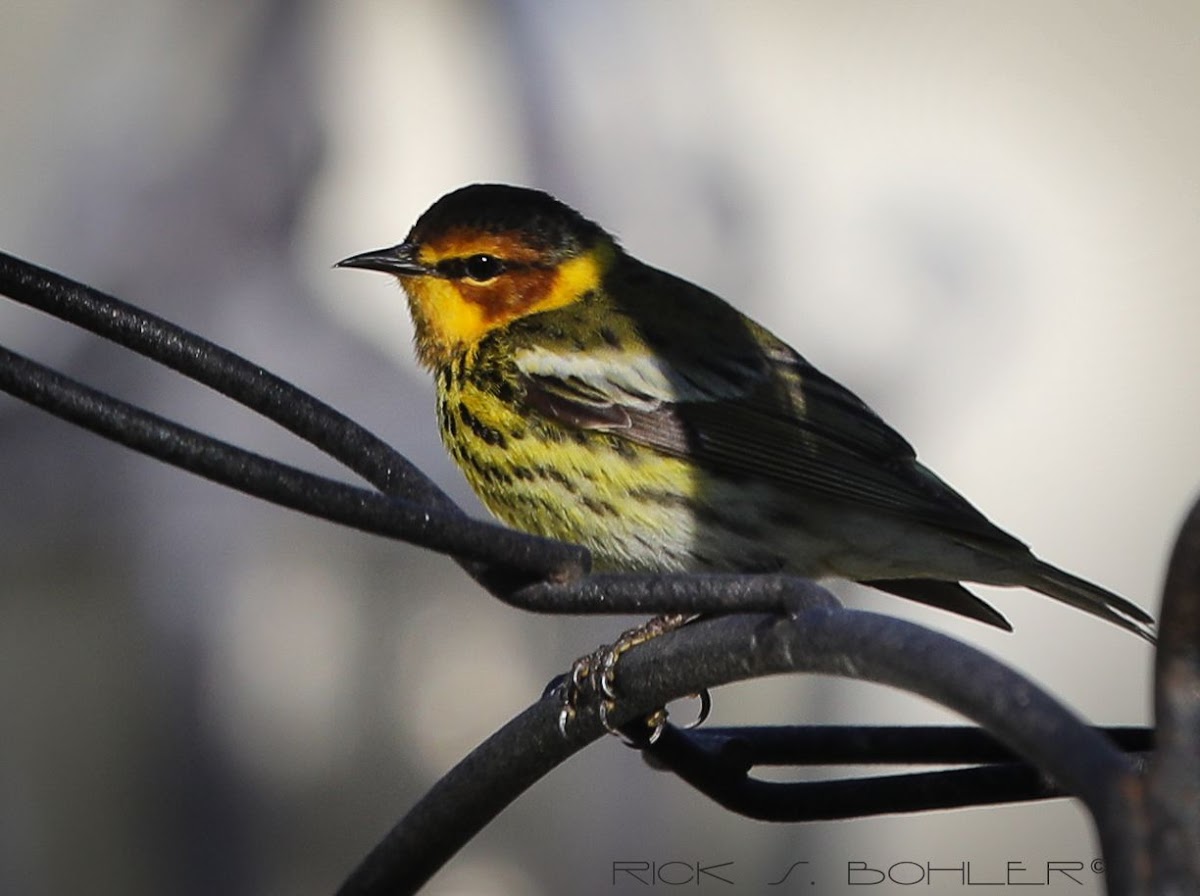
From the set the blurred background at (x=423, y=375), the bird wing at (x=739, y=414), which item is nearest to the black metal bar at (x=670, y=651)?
the bird wing at (x=739, y=414)

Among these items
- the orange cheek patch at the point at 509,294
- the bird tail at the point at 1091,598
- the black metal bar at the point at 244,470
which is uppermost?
the orange cheek patch at the point at 509,294

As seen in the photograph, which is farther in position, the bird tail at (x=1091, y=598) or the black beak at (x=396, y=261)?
the black beak at (x=396, y=261)

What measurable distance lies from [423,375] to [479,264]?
111cm

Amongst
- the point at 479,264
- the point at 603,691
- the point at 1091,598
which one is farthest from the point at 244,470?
the point at 479,264

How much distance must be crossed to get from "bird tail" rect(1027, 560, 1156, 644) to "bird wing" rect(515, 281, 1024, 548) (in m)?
0.08

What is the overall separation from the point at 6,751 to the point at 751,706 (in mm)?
1611

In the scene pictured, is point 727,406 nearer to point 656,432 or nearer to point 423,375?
point 656,432

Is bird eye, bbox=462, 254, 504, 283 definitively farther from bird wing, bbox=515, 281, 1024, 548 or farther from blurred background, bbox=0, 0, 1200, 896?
blurred background, bbox=0, 0, 1200, 896

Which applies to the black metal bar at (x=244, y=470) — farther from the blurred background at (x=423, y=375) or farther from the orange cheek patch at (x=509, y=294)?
A: the blurred background at (x=423, y=375)

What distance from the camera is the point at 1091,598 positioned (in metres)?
2.68

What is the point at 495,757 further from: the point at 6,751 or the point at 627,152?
the point at 627,152

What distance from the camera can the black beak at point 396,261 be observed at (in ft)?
10.0

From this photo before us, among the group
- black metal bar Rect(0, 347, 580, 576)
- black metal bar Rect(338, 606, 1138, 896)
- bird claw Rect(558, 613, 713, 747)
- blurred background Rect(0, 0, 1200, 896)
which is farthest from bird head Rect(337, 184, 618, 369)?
black metal bar Rect(0, 347, 580, 576)

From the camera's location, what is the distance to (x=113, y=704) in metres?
3.97
